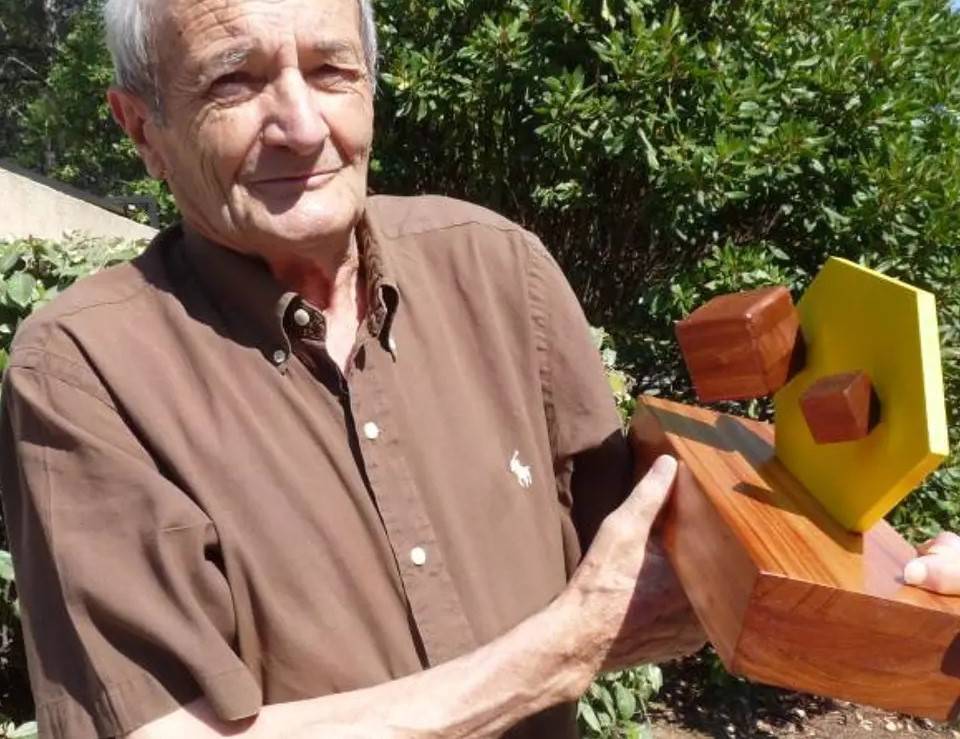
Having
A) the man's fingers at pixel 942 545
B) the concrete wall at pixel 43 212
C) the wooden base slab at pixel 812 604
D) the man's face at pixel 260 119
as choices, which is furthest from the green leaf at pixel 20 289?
the concrete wall at pixel 43 212

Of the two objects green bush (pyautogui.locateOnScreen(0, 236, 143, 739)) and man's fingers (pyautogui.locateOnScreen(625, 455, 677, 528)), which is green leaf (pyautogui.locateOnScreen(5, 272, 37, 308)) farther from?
man's fingers (pyautogui.locateOnScreen(625, 455, 677, 528))

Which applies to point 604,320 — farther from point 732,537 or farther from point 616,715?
point 732,537

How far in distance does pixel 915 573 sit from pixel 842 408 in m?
0.21

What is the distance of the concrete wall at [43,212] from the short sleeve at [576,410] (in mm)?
8926

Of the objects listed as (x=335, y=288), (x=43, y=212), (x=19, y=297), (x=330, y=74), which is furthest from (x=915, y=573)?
(x=43, y=212)

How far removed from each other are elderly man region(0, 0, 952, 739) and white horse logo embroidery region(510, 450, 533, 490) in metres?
0.01

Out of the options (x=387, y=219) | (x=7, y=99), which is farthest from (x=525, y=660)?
(x=7, y=99)

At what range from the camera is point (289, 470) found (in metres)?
1.59

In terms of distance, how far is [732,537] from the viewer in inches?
54.4

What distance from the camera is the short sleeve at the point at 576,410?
74.0 inches

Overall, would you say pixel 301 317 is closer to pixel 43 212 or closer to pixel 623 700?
pixel 623 700

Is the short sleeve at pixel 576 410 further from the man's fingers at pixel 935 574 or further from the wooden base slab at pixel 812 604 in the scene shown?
the man's fingers at pixel 935 574

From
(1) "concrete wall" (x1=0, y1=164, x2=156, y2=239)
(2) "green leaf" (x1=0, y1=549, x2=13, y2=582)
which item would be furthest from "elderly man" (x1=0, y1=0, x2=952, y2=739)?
(1) "concrete wall" (x1=0, y1=164, x2=156, y2=239)

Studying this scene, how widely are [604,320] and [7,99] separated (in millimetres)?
22505
